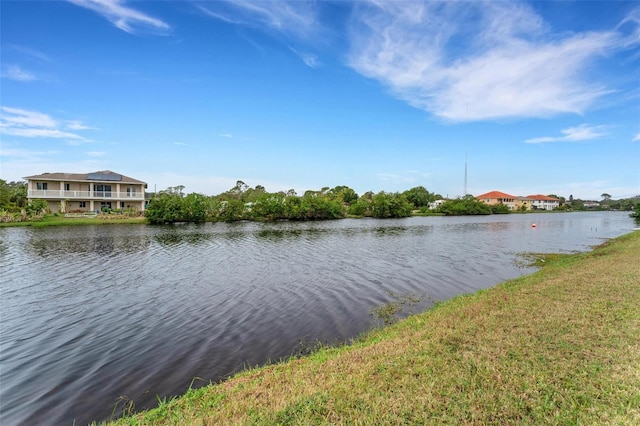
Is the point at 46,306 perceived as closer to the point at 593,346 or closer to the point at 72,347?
the point at 72,347

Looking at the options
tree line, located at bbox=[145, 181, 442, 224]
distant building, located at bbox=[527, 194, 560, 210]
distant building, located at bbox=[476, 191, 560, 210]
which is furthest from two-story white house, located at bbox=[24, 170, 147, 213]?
distant building, located at bbox=[527, 194, 560, 210]

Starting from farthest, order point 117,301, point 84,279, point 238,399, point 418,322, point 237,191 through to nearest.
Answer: point 237,191
point 84,279
point 117,301
point 418,322
point 238,399

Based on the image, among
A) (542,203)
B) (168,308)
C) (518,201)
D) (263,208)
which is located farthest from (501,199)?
(168,308)

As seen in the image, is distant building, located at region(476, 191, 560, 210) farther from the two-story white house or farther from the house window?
the house window

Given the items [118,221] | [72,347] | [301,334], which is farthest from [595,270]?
[118,221]

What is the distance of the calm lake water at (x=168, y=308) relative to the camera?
6527 millimetres

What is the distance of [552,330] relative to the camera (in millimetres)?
5887

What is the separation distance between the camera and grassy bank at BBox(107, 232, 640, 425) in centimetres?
379

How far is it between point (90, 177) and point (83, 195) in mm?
3033

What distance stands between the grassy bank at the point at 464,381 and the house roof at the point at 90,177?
5421 cm

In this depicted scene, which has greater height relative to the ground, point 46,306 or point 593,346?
point 593,346

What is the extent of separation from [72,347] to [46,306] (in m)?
4.12

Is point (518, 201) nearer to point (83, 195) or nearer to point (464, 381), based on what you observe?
point (83, 195)

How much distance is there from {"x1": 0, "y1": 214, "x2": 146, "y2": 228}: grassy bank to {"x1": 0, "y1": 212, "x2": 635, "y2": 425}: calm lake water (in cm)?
1575
